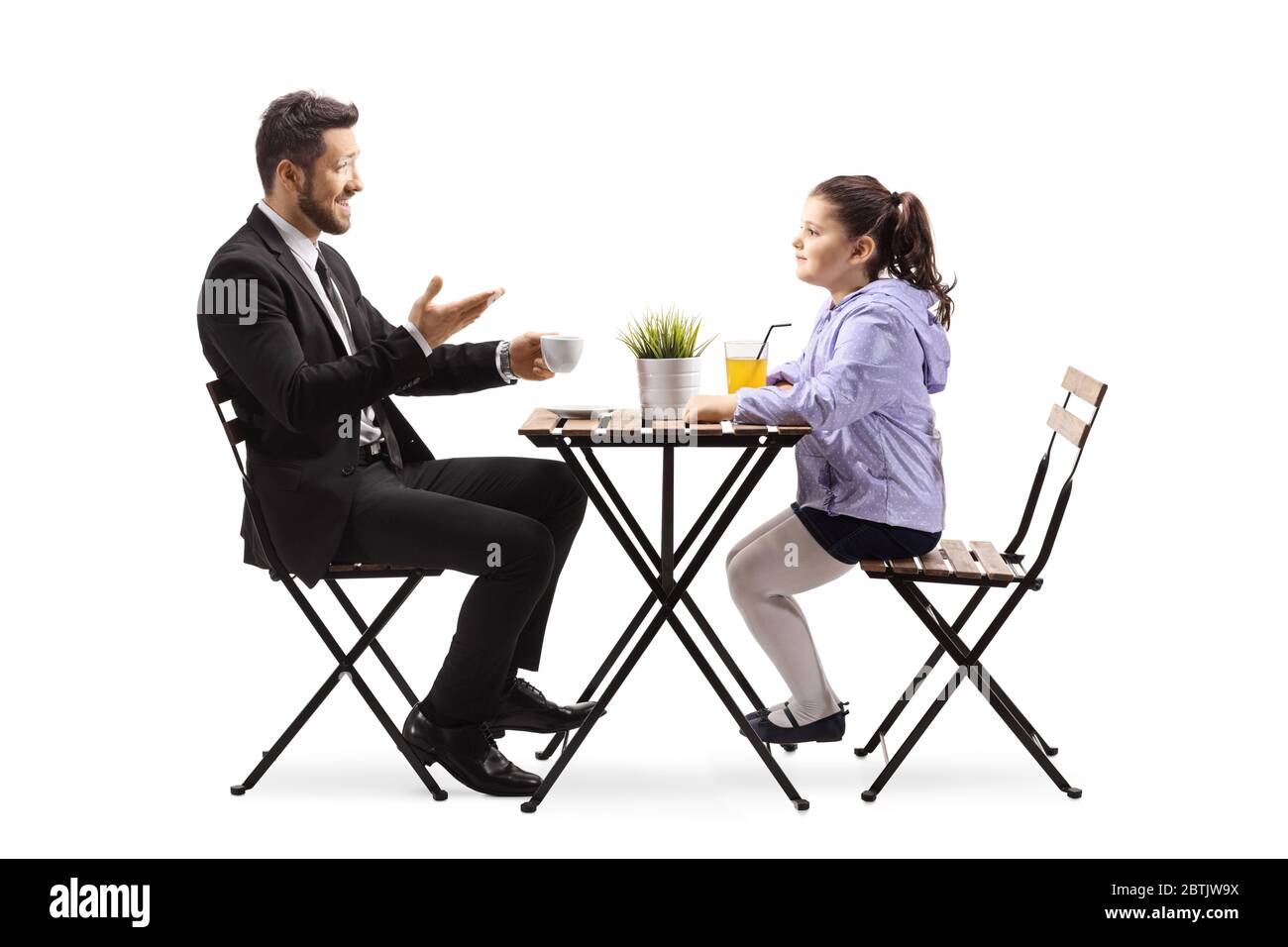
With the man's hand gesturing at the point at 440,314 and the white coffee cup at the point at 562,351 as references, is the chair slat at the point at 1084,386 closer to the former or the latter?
the white coffee cup at the point at 562,351

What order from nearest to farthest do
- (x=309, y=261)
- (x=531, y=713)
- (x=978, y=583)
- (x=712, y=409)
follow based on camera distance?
1. (x=712, y=409)
2. (x=978, y=583)
3. (x=309, y=261)
4. (x=531, y=713)

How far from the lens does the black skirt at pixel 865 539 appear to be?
4.80 meters

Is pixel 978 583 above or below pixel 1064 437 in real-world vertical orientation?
below

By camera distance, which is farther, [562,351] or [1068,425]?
[1068,425]

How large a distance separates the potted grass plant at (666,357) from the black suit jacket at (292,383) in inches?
23.2

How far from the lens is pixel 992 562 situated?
192 inches

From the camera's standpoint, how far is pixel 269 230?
15.7 feet

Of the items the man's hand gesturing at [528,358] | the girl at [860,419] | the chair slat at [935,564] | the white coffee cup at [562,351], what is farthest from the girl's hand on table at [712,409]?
the chair slat at [935,564]

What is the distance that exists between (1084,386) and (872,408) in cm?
61

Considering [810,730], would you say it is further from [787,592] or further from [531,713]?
[531,713]

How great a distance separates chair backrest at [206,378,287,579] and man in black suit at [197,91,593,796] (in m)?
0.01

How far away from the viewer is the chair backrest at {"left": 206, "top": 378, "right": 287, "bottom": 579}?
4.68m

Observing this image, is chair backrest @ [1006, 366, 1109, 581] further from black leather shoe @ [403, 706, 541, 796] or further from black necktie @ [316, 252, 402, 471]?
black necktie @ [316, 252, 402, 471]

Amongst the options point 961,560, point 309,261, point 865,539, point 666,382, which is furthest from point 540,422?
point 961,560
